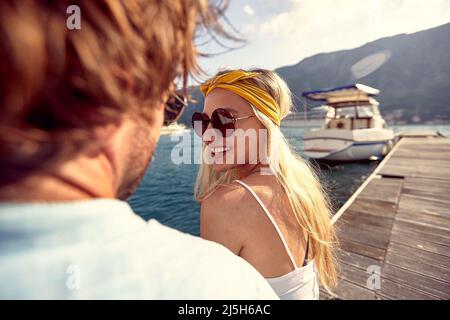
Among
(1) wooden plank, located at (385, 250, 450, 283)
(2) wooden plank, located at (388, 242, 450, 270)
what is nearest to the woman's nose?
(1) wooden plank, located at (385, 250, 450, 283)

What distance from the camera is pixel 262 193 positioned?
149cm

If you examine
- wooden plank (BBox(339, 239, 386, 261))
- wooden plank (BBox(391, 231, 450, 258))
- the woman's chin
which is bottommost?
wooden plank (BBox(339, 239, 386, 261))

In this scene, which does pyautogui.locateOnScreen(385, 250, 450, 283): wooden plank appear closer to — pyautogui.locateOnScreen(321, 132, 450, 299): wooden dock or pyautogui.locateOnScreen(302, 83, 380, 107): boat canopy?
pyautogui.locateOnScreen(321, 132, 450, 299): wooden dock

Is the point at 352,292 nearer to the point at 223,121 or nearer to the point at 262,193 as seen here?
the point at 262,193

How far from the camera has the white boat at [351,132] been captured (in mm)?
16203

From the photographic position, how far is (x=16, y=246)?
1.46 ft

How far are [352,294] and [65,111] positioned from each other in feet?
11.9

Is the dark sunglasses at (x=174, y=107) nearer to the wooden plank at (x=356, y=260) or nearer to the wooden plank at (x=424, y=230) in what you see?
the wooden plank at (x=356, y=260)

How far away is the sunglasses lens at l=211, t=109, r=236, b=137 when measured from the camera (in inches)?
79.9

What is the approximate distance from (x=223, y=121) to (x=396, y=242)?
402 cm

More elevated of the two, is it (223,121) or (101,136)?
(223,121)

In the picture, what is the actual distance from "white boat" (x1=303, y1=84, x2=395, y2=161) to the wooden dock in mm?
9406

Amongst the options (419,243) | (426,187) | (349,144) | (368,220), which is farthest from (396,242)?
(349,144)
